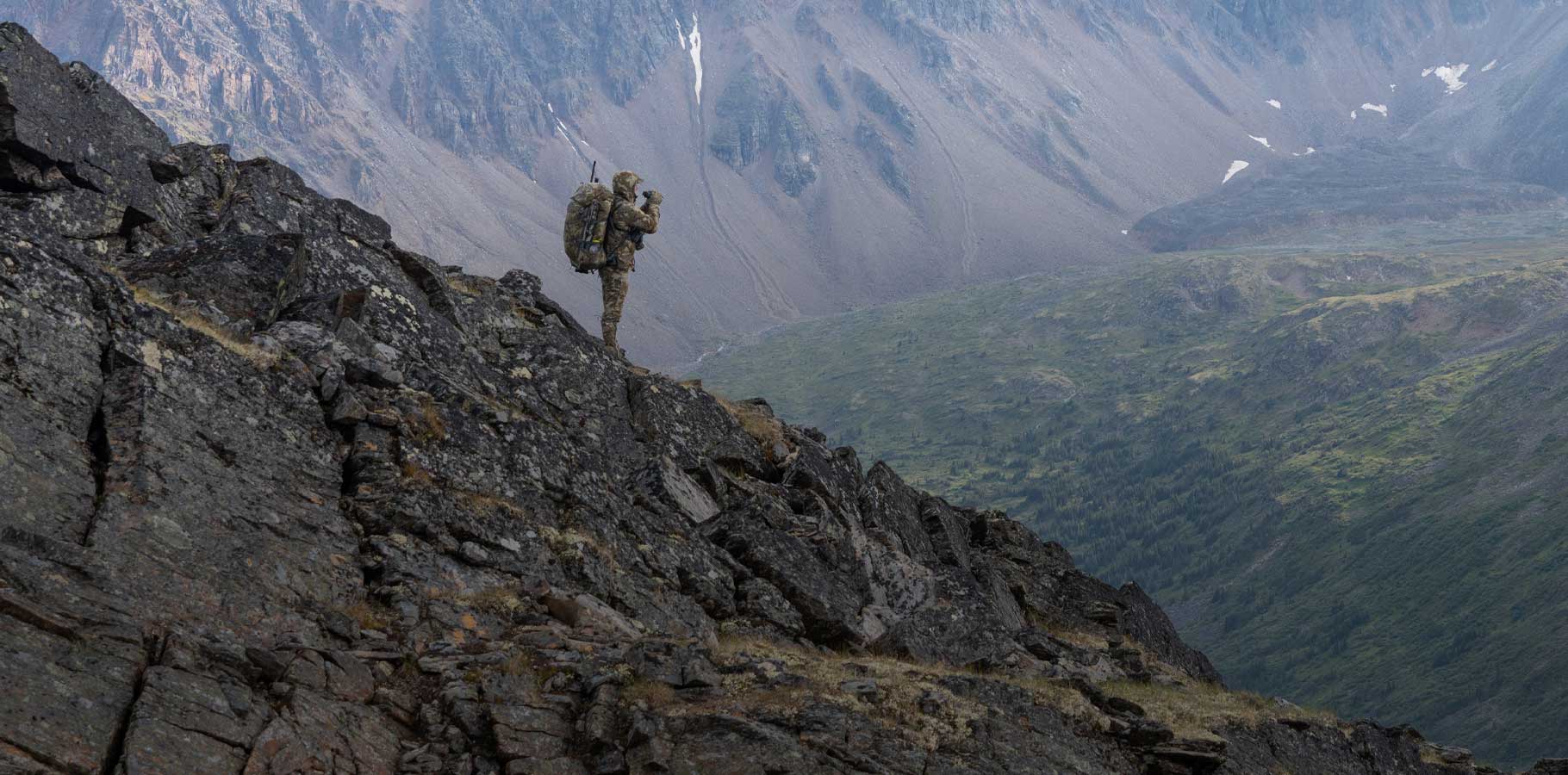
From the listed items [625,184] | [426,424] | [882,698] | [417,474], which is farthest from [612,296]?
[882,698]

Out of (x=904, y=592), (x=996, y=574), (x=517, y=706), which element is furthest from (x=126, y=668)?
(x=996, y=574)

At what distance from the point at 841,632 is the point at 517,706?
40.2 ft

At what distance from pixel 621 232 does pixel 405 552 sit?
18.6 metres

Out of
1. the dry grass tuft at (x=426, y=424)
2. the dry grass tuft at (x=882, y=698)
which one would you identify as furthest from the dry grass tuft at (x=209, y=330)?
the dry grass tuft at (x=882, y=698)

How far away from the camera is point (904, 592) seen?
32156mm

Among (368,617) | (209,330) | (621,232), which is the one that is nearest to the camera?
(368,617)

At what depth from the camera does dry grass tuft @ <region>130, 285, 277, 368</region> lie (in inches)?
875

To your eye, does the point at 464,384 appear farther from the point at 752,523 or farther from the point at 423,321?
the point at 752,523

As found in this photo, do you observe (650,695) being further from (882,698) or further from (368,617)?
(368,617)

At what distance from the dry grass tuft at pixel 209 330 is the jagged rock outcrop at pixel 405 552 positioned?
12 centimetres

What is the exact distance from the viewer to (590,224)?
38.0m

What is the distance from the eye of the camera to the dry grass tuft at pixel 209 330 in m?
22.2

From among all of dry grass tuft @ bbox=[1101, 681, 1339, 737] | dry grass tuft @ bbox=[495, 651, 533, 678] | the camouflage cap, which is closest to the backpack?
the camouflage cap

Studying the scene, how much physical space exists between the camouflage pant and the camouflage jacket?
1.28 ft
